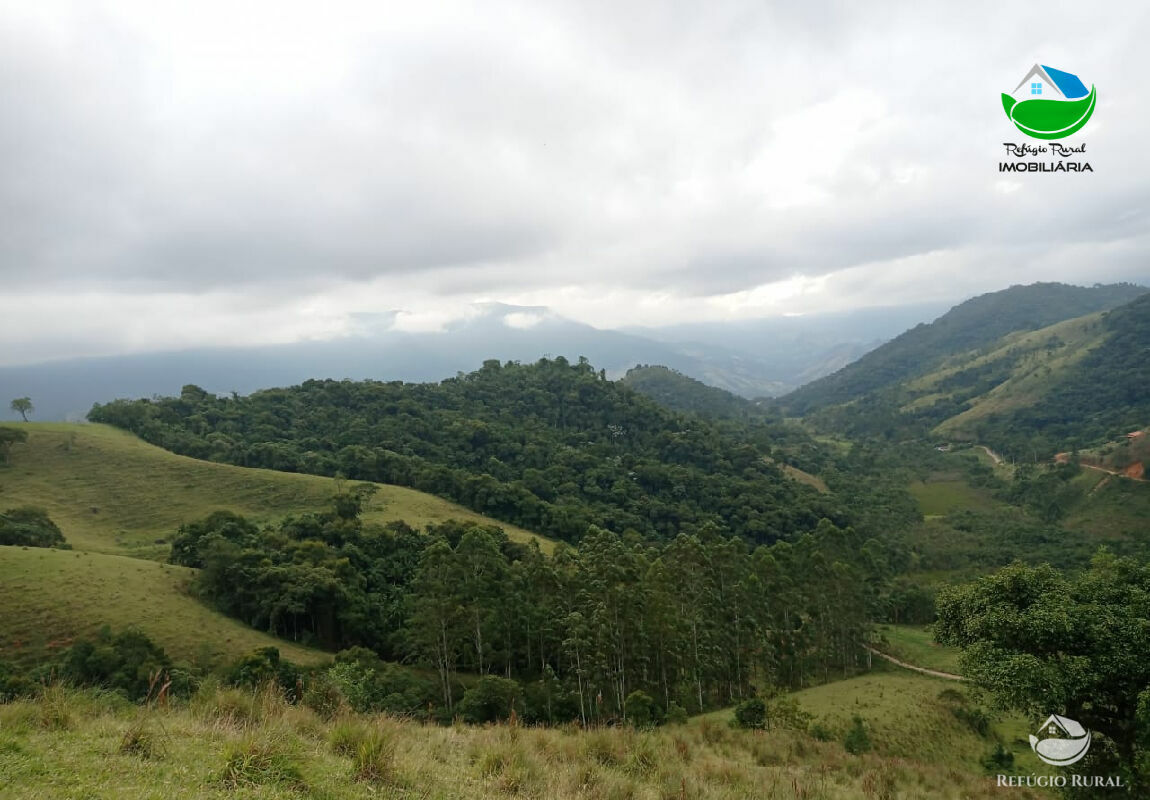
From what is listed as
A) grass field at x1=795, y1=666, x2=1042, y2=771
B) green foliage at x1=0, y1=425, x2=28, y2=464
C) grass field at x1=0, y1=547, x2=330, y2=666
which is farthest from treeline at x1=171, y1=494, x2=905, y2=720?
green foliage at x1=0, y1=425, x2=28, y2=464

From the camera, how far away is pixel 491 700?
82.4ft

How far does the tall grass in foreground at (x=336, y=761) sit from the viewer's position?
20.3 feet

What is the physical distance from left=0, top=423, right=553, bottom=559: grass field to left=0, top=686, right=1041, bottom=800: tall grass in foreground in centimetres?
4998

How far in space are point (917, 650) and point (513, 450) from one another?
2489 inches

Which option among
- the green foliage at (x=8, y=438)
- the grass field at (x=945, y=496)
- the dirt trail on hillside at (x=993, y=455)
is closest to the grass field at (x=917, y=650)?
the grass field at (x=945, y=496)

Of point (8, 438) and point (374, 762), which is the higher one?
point (8, 438)

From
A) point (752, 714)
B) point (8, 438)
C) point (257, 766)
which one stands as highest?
point (8, 438)

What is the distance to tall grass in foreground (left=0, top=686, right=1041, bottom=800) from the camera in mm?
6176

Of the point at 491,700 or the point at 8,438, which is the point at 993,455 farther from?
the point at 8,438

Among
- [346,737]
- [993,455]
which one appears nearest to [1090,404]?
[993,455]

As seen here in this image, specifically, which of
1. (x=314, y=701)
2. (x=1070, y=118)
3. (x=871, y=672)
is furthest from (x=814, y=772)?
(x=1070, y=118)

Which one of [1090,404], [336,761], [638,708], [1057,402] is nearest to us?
[336,761]

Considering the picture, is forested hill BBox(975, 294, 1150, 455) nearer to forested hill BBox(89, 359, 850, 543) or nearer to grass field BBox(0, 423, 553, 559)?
forested hill BBox(89, 359, 850, 543)

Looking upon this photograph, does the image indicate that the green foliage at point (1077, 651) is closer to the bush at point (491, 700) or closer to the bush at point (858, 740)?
the bush at point (858, 740)
